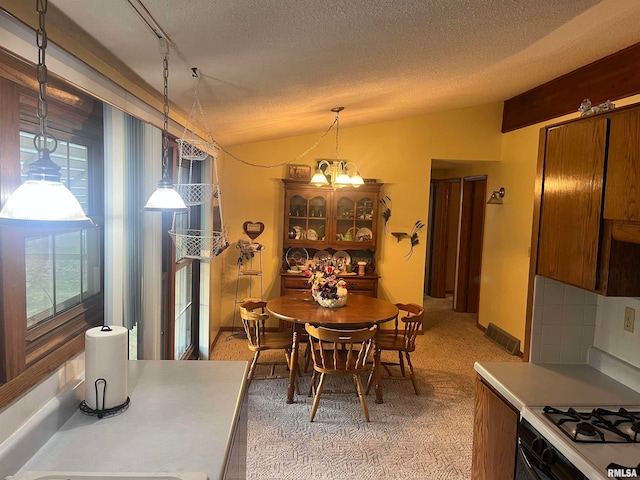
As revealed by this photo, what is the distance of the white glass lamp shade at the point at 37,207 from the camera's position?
0.92 metres

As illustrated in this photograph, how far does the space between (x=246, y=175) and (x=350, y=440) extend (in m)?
3.42

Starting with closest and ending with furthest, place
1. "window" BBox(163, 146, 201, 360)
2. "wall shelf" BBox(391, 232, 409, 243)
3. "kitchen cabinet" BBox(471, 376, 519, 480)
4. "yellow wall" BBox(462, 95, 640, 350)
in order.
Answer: "kitchen cabinet" BBox(471, 376, 519, 480) < "window" BBox(163, 146, 201, 360) < "yellow wall" BBox(462, 95, 640, 350) < "wall shelf" BBox(391, 232, 409, 243)

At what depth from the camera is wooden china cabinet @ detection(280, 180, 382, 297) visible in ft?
17.4

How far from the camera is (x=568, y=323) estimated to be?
222cm

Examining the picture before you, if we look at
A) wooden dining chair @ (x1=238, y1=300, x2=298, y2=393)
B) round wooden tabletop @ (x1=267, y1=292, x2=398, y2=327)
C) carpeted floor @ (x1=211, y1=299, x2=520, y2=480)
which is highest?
round wooden tabletop @ (x1=267, y1=292, x2=398, y2=327)

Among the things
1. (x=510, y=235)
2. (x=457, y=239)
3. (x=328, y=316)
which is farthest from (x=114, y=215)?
(x=457, y=239)

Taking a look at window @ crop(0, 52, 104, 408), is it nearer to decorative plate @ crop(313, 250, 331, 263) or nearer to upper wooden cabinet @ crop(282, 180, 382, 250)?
upper wooden cabinet @ crop(282, 180, 382, 250)

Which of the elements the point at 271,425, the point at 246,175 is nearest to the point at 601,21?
the point at 271,425

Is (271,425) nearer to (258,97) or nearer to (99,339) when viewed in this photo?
(99,339)

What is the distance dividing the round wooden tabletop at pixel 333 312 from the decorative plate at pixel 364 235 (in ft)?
4.20

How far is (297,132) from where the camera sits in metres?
5.04

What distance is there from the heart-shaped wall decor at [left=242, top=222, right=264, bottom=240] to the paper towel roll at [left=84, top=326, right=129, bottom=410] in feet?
12.4

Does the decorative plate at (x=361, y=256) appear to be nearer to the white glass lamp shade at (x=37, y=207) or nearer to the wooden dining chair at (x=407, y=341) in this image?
the wooden dining chair at (x=407, y=341)

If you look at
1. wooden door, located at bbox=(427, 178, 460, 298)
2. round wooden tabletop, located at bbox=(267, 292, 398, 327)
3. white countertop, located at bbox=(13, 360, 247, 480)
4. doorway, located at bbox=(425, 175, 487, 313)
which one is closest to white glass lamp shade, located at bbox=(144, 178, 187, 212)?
white countertop, located at bbox=(13, 360, 247, 480)
